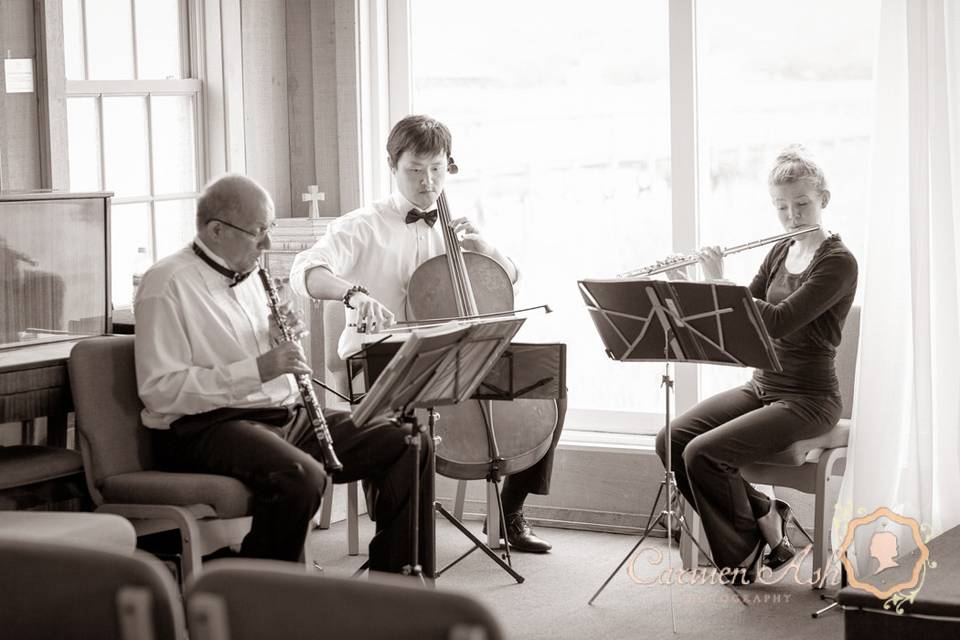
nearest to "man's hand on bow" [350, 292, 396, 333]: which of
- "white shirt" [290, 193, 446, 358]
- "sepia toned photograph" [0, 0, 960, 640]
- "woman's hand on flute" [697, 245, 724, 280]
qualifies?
"sepia toned photograph" [0, 0, 960, 640]

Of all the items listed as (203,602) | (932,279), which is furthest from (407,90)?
(203,602)

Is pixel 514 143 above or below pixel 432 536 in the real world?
above

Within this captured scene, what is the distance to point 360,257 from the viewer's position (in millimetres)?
4145

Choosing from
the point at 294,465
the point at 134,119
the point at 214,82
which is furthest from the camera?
the point at 214,82

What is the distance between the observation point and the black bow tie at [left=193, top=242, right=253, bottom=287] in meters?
3.39

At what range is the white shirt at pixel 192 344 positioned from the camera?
3.22 metres

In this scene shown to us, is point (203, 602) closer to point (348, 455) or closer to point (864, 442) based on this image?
point (348, 455)

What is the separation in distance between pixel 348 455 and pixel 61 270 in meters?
0.97

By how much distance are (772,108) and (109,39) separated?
2.29m

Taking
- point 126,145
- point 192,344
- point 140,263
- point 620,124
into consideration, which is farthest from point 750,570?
point 126,145

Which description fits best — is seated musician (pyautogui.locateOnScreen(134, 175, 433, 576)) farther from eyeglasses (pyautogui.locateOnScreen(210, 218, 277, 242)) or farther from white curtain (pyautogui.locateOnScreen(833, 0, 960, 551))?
white curtain (pyautogui.locateOnScreen(833, 0, 960, 551))

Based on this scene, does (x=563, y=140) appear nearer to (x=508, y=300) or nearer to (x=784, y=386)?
(x=508, y=300)

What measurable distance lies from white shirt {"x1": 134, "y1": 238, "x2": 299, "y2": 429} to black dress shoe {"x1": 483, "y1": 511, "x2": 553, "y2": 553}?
122 centimetres

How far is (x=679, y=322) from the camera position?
342cm
